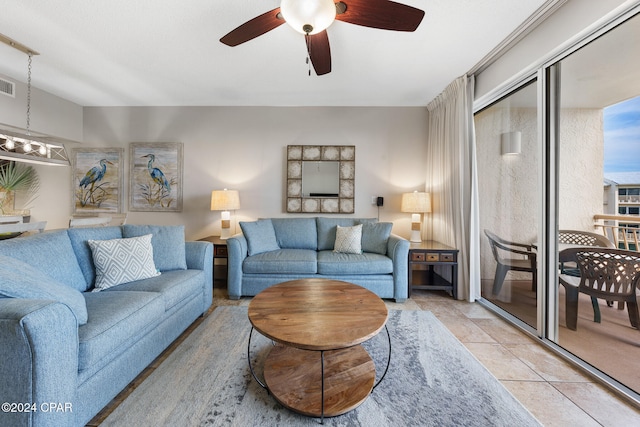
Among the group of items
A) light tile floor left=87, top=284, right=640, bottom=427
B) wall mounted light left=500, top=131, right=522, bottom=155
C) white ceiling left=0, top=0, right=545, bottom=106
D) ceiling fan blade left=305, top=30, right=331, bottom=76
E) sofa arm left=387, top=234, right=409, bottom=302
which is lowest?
light tile floor left=87, top=284, right=640, bottom=427

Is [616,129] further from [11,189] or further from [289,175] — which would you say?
[11,189]

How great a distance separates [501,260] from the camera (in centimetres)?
245

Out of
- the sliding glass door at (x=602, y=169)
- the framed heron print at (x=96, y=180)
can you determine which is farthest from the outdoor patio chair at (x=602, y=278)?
the framed heron print at (x=96, y=180)

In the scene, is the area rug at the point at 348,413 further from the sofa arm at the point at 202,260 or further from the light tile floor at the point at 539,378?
the sofa arm at the point at 202,260

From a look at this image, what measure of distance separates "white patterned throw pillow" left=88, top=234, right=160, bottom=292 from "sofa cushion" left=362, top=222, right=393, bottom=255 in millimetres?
2216

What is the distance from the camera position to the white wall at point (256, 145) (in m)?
3.48

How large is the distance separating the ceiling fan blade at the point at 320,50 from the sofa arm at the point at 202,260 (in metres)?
1.94

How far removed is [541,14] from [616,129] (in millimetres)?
1051

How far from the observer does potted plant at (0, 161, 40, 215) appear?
10.8ft

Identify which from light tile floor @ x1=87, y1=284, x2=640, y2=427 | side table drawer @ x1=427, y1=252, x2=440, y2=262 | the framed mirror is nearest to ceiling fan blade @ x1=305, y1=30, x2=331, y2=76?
the framed mirror

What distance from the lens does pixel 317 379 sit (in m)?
1.33

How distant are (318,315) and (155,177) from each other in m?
3.53

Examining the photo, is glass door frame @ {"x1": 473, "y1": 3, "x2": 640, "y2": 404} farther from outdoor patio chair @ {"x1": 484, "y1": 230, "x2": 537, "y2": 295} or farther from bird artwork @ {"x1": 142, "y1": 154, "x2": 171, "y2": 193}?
bird artwork @ {"x1": 142, "y1": 154, "x2": 171, "y2": 193}

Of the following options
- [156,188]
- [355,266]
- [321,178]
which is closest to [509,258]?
[355,266]
